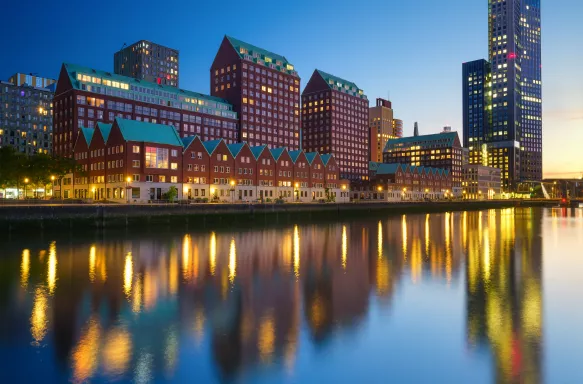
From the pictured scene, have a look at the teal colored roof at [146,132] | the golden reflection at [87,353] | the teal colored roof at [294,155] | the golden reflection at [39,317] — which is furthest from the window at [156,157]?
the golden reflection at [87,353]

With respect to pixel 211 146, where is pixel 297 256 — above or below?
below

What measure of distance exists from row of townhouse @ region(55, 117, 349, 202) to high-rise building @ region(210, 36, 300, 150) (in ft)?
122

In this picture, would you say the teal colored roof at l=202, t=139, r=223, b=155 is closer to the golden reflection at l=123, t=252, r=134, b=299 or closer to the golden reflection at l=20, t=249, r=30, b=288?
the golden reflection at l=20, t=249, r=30, b=288

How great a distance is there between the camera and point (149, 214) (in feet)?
209

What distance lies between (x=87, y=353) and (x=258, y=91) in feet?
513

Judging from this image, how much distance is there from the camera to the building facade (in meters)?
118

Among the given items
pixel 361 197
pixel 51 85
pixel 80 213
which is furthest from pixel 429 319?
pixel 51 85

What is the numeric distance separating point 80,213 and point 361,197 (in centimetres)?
14913

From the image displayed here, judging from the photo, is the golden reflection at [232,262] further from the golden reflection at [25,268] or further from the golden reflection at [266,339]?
the golden reflection at [25,268]

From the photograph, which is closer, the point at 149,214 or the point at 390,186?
the point at 149,214

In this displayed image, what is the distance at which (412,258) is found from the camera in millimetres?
37594

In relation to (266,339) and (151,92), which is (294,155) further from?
(266,339)

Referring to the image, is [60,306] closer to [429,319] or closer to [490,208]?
[429,319]

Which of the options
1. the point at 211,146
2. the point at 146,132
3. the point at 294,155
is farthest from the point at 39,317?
the point at 294,155
